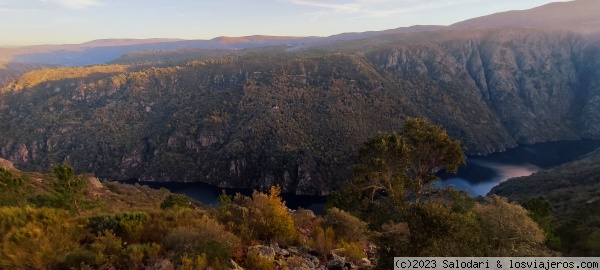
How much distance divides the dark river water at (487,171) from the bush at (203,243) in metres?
105

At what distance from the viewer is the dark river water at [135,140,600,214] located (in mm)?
131375

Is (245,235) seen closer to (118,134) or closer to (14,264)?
(14,264)

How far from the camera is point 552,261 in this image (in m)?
10.8

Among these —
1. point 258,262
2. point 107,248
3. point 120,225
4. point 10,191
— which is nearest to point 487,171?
point 258,262

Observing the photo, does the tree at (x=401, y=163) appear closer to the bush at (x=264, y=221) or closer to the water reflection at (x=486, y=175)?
the bush at (x=264, y=221)

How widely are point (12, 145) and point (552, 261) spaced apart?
232 m

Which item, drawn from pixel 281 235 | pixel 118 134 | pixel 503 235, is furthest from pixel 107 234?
pixel 118 134

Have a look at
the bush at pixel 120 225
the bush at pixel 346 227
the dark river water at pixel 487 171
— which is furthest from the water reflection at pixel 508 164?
the bush at pixel 120 225

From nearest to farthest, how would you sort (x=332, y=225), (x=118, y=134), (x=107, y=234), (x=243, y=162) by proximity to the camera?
1. (x=107, y=234)
2. (x=332, y=225)
3. (x=243, y=162)
4. (x=118, y=134)

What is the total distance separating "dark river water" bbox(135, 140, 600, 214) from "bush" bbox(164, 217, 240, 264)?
346ft

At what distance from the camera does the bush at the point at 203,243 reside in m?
11.8

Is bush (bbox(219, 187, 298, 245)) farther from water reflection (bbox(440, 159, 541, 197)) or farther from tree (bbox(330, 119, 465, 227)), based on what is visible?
water reflection (bbox(440, 159, 541, 197))

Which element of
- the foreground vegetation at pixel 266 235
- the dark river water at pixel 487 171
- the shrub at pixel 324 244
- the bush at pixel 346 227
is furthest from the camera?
the dark river water at pixel 487 171

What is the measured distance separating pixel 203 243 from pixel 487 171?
6511 inches
